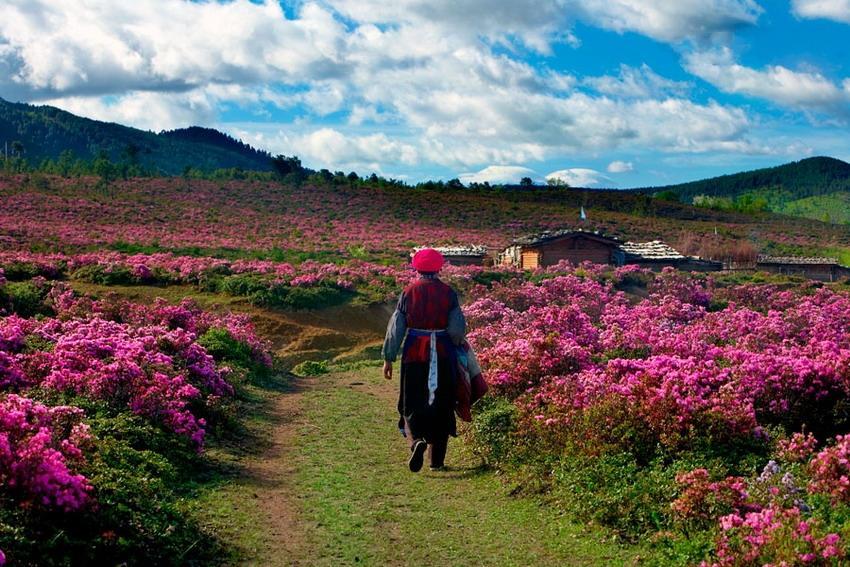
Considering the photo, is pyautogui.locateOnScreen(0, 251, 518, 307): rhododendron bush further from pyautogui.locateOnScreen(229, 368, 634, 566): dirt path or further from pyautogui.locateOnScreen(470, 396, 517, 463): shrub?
pyautogui.locateOnScreen(470, 396, 517, 463): shrub

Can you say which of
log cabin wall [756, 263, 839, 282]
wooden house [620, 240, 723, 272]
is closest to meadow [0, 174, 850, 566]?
wooden house [620, 240, 723, 272]

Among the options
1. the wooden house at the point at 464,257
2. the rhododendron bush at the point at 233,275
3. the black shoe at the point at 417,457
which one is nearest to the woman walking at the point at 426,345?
the black shoe at the point at 417,457

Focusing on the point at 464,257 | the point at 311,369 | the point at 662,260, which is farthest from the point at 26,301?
the point at 662,260

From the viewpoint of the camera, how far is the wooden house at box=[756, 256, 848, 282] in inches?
2035

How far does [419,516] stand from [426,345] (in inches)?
81.2

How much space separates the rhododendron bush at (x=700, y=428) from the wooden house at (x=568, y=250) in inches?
1192

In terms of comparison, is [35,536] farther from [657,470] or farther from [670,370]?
[670,370]

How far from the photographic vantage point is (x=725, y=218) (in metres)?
100

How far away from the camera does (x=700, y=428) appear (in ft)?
26.5

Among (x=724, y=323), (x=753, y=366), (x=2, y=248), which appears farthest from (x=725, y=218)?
(x=753, y=366)

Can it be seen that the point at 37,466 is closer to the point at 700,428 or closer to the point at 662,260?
the point at 700,428

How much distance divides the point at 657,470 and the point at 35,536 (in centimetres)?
492

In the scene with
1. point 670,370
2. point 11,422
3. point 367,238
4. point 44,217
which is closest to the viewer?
point 11,422

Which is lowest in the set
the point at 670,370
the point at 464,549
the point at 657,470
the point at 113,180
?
the point at 464,549
